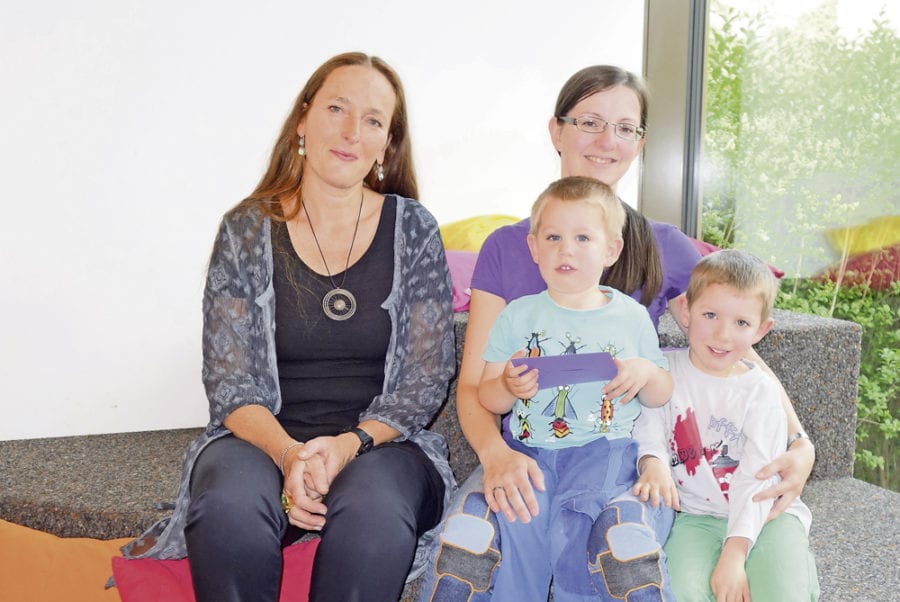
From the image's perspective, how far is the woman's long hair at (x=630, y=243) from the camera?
5.37ft

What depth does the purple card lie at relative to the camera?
1345 mm

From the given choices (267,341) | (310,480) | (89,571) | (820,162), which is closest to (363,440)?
(310,480)

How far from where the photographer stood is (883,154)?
233cm

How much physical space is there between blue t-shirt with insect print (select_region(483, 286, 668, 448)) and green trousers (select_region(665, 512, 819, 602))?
205mm

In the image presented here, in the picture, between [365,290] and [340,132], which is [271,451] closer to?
[365,290]

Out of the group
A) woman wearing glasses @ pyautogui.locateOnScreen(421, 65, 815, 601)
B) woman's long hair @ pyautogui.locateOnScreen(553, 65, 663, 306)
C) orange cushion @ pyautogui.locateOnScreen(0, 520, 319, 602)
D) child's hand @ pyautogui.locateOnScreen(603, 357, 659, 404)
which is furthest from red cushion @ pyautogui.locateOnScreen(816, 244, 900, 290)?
orange cushion @ pyautogui.locateOnScreen(0, 520, 319, 602)

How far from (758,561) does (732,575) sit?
0.06 meters

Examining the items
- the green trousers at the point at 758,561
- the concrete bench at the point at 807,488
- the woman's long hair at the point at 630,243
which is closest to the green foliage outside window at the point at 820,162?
the concrete bench at the point at 807,488

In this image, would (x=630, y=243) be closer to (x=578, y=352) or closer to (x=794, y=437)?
(x=578, y=352)

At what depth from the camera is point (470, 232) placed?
262 cm

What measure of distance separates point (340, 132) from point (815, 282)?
1.74 m

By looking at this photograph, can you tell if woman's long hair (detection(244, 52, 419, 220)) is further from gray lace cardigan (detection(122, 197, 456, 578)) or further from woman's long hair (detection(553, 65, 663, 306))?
woman's long hair (detection(553, 65, 663, 306))

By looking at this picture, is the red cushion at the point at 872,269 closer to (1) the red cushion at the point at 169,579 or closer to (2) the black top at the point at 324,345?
(2) the black top at the point at 324,345

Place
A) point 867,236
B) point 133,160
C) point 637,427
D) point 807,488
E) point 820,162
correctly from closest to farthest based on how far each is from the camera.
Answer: point 637,427 → point 807,488 → point 867,236 → point 820,162 → point 133,160
